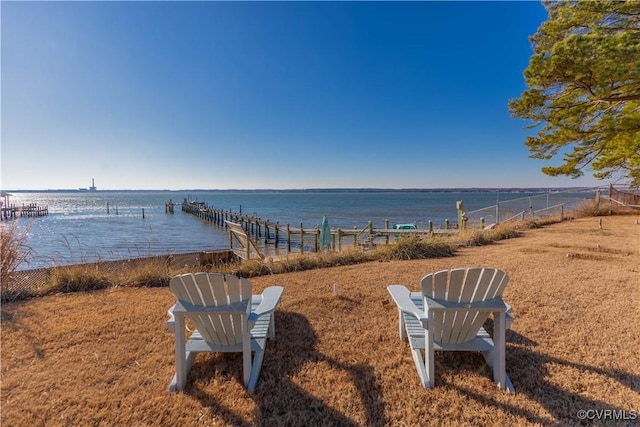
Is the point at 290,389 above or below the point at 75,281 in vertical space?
below

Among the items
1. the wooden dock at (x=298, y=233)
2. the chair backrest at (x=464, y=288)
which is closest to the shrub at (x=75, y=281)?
the wooden dock at (x=298, y=233)

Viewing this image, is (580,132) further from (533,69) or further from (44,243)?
(44,243)

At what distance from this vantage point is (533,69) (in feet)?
19.2

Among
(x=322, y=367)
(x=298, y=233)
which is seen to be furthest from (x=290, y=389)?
(x=298, y=233)

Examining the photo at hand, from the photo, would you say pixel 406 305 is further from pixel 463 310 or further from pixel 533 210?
pixel 533 210

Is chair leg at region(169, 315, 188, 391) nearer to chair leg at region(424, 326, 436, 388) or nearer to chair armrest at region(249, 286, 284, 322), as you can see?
chair armrest at region(249, 286, 284, 322)

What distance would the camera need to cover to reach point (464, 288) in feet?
7.45

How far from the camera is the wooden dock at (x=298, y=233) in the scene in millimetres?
14344

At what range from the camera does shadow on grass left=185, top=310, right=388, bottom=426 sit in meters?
2.01

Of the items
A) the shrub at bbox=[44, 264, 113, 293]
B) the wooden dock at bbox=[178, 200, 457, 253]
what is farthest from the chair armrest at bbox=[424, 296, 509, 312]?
the wooden dock at bbox=[178, 200, 457, 253]

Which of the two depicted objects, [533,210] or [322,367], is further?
[533,210]

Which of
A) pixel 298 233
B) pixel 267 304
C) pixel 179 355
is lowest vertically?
pixel 298 233

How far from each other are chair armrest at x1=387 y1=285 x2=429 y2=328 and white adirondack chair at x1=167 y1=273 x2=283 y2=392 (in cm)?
130

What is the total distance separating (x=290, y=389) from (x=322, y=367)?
0.38 m
